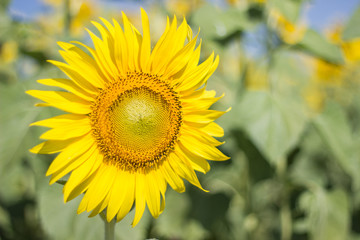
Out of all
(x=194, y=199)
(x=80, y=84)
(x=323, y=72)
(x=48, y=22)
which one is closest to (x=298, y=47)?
(x=194, y=199)

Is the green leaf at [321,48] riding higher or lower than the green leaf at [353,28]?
lower

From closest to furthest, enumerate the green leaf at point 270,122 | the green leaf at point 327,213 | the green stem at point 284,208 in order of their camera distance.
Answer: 1. the green leaf at point 270,122
2. the green leaf at point 327,213
3. the green stem at point 284,208

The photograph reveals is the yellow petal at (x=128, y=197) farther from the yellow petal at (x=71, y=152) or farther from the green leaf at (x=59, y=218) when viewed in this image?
the green leaf at (x=59, y=218)

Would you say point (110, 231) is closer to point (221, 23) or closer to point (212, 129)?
point (212, 129)

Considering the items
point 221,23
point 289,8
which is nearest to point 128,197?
point 221,23

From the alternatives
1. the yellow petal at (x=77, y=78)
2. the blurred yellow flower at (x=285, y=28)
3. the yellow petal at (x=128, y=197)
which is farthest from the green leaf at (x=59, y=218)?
the blurred yellow flower at (x=285, y=28)
